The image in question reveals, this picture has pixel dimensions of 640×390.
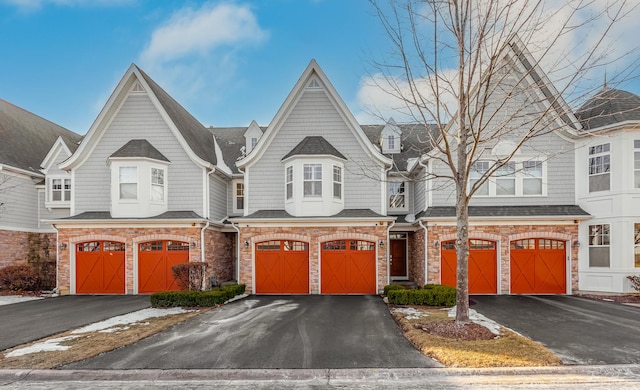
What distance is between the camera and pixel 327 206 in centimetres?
1523

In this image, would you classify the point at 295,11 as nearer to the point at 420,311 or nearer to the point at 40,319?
the point at 420,311

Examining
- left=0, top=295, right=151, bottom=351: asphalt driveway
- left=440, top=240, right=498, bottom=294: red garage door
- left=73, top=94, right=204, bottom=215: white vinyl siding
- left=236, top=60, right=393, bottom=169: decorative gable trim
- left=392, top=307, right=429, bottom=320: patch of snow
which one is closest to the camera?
left=0, top=295, right=151, bottom=351: asphalt driveway

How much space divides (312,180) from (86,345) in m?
9.86

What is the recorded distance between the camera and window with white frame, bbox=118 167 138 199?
1555 cm

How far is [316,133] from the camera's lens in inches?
644

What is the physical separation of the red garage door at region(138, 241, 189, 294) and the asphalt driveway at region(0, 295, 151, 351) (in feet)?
2.26

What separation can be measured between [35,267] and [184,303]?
1222cm

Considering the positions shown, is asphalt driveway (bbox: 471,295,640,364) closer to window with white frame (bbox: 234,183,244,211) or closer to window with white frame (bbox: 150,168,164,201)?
window with white frame (bbox: 234,183,244,211)

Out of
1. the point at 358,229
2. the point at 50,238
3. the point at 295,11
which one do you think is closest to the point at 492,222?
the point at 358,229

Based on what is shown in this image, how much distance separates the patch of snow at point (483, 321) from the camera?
884 cm

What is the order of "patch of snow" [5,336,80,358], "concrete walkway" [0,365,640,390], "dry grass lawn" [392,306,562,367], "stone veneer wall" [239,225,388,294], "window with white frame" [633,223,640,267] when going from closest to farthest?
"concrete walkway" [0,365,640,390], "dry grass lawn" [392,306,562,367], "patch of snow" [5,336,80,358], "window with white frame" [633,223,640,267], "stone veneer wall" [239,225,388,294]

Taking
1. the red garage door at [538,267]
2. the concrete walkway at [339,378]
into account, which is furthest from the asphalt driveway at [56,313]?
the red garage door at [538,267]

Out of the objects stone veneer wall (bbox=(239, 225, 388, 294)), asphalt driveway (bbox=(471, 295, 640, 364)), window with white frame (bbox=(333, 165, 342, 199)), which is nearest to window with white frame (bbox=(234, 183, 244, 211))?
stone veneer wall (bbox=(239, 225, 388, 294))

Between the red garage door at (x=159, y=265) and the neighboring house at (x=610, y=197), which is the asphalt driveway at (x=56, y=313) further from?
the neighboring house at (x=610, y=197)
